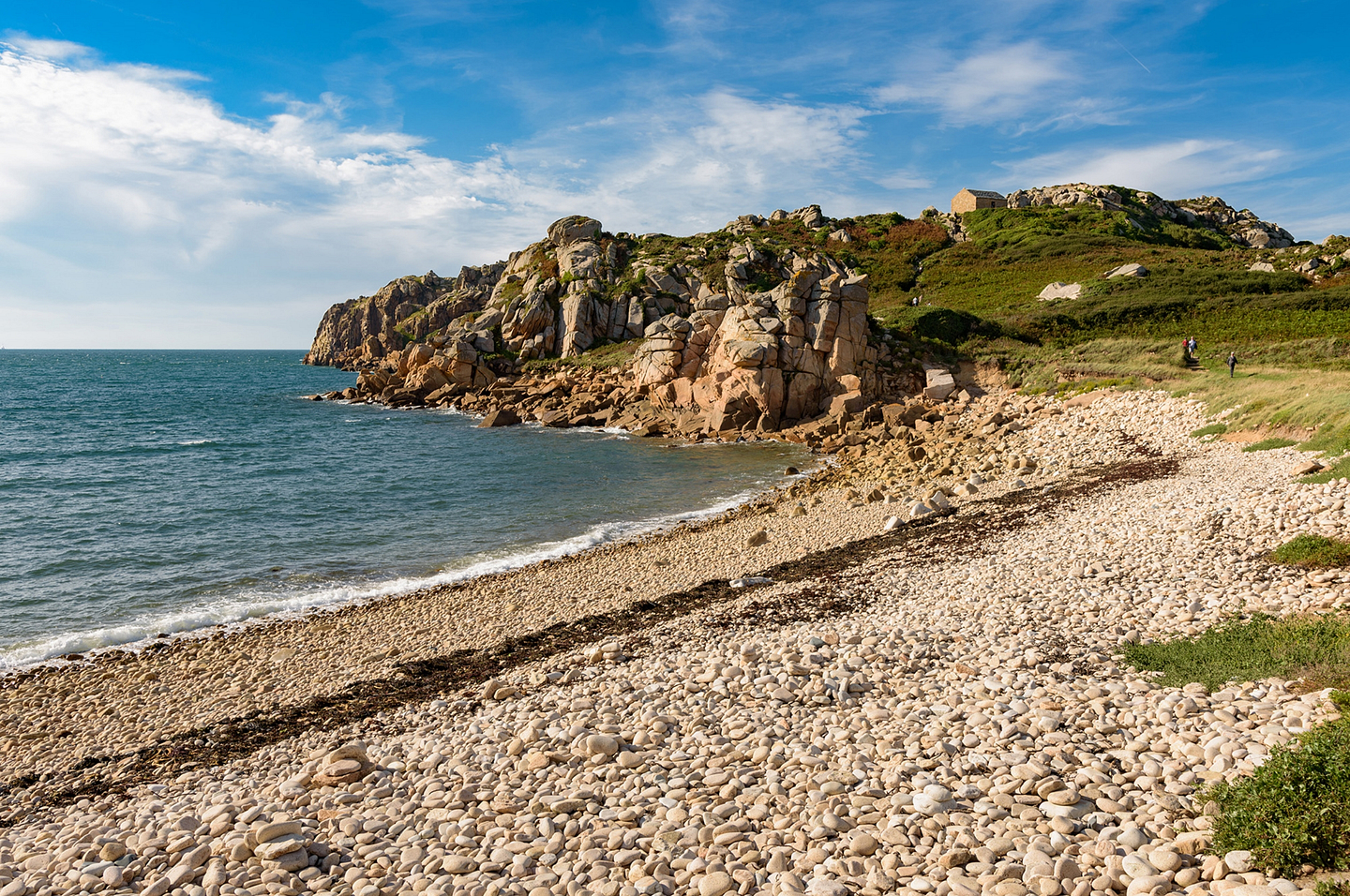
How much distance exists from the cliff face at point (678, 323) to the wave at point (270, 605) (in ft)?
78.9

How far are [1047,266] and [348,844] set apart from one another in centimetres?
9052

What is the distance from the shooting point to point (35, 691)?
14445mm

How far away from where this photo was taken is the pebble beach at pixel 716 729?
21.5 ft

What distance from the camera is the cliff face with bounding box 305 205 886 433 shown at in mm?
47344

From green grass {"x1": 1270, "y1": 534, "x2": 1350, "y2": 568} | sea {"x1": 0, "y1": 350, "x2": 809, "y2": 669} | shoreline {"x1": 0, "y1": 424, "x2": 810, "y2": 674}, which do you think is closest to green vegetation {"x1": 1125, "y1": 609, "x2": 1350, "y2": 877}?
green grass {"x1": 1270, "y1": 534, "x2": 1350, "y2": 568}

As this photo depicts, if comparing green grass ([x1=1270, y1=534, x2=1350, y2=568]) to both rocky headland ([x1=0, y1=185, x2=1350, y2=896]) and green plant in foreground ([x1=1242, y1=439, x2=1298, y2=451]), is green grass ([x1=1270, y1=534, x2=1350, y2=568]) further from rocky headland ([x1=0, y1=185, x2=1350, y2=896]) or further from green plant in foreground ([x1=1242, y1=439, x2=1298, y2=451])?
green plant in foreground ([x1=1242, y1=439, x2=1298, y2=451])

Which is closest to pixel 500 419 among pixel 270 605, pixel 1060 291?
pixel 270 605

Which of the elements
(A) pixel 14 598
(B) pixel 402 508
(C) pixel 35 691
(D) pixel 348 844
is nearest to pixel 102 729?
(C) pixel 35 691

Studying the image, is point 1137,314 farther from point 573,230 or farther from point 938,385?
point 573,230

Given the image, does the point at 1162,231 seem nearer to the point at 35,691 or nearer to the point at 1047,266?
the point at 1047,266

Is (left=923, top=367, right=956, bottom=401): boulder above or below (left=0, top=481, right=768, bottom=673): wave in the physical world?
above

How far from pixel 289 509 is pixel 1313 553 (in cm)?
3239

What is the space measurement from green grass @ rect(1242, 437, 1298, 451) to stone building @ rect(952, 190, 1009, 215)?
10065cm

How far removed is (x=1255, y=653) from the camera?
9.19 m
